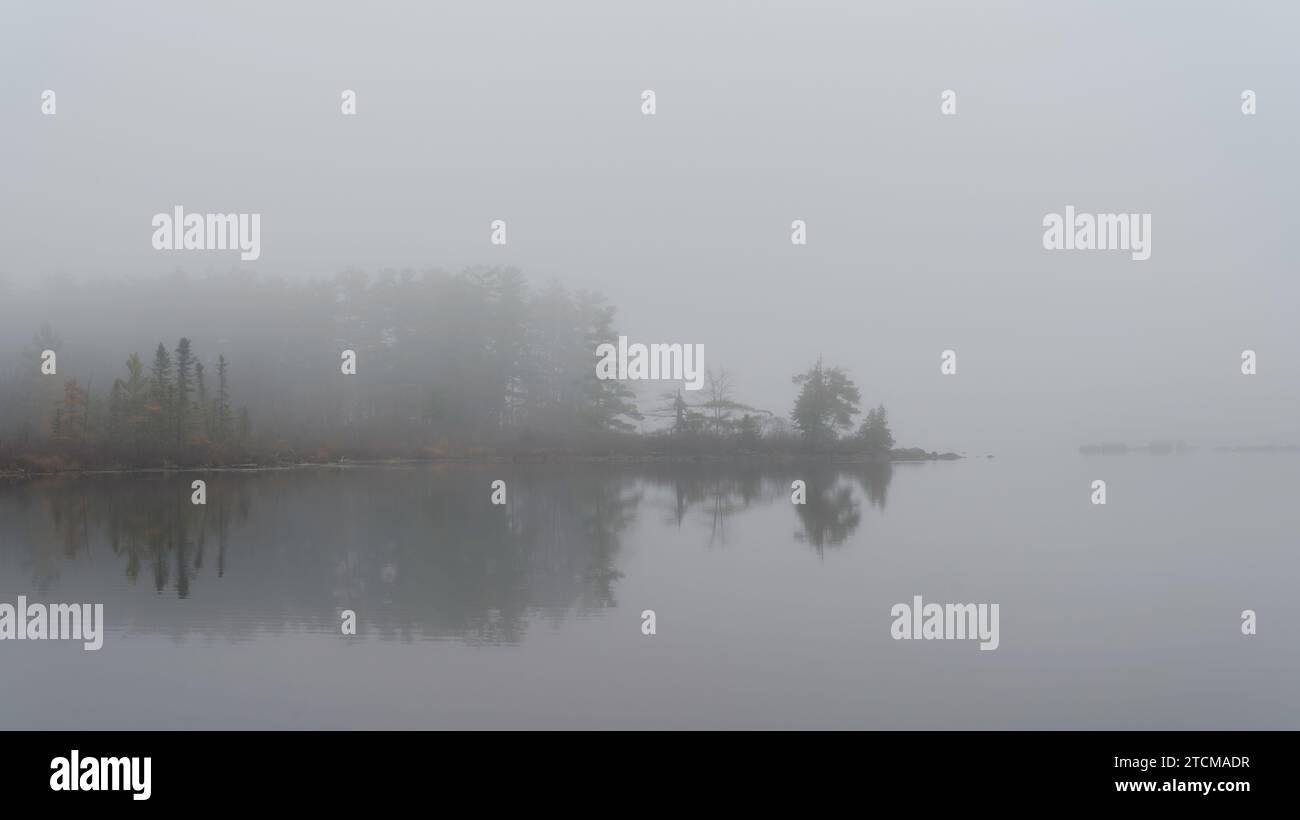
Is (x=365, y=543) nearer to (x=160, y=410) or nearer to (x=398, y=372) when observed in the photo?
(x=160, y=410)

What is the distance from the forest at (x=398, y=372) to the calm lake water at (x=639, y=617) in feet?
106

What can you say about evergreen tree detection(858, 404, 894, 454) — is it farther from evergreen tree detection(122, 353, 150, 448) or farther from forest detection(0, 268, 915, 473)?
evergreen tree detection(122, 353, 150, 448)

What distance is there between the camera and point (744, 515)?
931 inches

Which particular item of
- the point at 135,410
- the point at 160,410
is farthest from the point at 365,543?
the point at 135,410

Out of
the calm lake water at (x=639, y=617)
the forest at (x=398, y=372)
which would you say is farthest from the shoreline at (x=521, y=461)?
the calm lake water at (x=639, y=617)

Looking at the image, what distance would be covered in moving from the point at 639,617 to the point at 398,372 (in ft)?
188

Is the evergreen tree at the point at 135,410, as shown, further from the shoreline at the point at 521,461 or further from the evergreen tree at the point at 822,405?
the evergreen tree at the point at 822,405

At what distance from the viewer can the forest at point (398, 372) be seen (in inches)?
2147

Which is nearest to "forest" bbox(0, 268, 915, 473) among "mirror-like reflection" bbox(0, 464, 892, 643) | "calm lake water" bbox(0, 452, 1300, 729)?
"mirror-like reflection" bbox(0, 464, 892, 643)

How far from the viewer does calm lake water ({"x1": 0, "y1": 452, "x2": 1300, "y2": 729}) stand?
7.83 m

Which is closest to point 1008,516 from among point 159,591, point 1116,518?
point 1116,518

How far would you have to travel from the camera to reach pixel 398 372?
2564 inches
